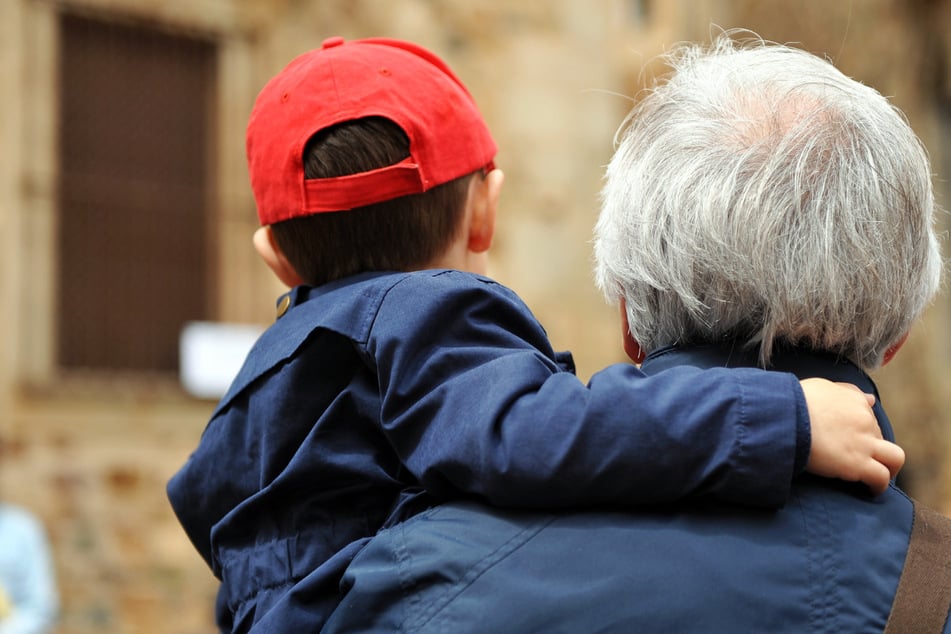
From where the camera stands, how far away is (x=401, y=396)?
5.14ft

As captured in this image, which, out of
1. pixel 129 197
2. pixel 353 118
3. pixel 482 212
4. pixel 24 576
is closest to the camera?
pixel 353 118

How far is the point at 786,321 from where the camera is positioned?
4.83 ft

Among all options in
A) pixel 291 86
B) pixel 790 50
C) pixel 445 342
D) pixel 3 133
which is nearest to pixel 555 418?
pixel 445 342

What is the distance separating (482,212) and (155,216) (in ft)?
18.2

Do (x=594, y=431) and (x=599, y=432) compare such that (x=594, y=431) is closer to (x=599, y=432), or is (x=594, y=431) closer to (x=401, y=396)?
(x=599, y=432)

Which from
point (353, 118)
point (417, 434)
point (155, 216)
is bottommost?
point (155, 216)

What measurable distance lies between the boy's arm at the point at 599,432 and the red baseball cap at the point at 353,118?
0.32 meters

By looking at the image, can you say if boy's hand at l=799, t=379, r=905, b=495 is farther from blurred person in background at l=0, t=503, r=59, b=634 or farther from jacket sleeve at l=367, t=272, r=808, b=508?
blurred person in background at l=0, t=503, r=59, b=634

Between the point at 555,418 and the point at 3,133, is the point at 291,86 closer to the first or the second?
the point at 555,418

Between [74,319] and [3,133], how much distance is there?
37.9 inches

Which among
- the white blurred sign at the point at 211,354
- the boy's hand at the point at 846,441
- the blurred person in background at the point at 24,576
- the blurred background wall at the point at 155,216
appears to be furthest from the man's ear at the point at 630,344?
the white blurred sign at the point at 211,354

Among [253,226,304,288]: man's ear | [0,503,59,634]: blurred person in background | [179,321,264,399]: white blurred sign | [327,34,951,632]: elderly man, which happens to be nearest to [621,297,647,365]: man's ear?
[327,34,951,632]: elderly man

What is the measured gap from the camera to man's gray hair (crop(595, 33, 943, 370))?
146 centimetres

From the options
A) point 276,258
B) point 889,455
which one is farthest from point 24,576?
point 889,455
